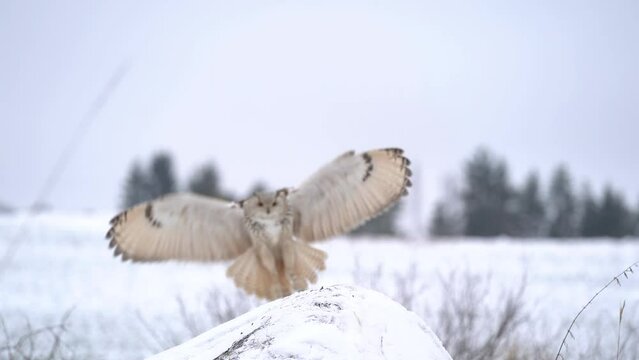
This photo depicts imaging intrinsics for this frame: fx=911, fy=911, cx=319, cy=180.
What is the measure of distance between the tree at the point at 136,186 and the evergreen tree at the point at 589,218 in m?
22.6

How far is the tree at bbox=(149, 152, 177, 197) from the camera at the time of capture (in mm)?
46094

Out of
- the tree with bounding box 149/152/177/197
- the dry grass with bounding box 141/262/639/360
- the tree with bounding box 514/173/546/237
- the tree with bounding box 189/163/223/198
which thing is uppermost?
the tree with bounding box 149/152/177/197

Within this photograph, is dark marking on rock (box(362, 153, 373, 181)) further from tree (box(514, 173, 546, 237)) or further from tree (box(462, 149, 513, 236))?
tree (box(514, 173, 546, 237))

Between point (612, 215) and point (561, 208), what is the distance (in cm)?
621

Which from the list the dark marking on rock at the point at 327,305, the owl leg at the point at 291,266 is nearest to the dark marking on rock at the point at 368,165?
the owl leg at the point at 291,266

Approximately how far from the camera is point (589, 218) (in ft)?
159

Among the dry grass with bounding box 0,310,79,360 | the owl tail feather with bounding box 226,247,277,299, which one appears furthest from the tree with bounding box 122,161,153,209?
the owl tail feather with bounding box 226,247,277,299

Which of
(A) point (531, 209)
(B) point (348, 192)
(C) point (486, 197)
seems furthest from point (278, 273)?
(A) point (531, 209)

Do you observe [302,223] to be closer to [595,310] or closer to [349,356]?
[595,310]

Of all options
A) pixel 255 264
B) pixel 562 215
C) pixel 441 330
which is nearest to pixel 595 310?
pixel 441 330

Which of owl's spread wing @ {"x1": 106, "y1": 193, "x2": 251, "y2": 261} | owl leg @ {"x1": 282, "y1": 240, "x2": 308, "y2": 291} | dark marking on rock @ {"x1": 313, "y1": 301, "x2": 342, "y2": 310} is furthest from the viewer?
Answer: owl's spread wing @ {"x1": 106, "y1": 193, "x2": 251, "y2": 261}

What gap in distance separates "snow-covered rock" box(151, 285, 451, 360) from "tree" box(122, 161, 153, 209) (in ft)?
140

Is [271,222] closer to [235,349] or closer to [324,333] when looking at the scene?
[235,349]

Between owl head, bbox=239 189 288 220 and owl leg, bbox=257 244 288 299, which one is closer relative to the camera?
owl head, bbox=239 189 288 220
